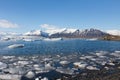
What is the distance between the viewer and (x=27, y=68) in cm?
2419

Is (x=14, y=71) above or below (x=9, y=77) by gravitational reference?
above

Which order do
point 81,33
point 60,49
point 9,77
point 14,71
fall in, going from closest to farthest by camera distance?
point 9,77 → point 14,71 → point 60,49 → point 81,33

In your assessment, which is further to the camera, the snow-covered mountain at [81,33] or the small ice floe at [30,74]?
the snow-covered mountain at [81,33]

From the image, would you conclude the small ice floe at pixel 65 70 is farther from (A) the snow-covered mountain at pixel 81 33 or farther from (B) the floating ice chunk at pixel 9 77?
(A) the snow-covered mountain at pixel 81 33

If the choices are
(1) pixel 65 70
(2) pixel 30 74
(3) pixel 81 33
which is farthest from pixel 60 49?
(3) pixel 81 33

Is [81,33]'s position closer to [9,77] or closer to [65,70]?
[65,70]

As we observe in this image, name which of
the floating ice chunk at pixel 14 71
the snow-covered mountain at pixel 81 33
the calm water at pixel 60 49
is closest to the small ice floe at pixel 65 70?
the floating ice chunk at pixel 14 71

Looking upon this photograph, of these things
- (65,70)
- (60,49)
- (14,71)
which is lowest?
(65,70)

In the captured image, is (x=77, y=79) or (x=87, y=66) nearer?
(x=77, y=79)

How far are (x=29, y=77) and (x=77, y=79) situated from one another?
4235mm

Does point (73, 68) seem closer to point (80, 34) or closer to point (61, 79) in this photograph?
point (61, 79)

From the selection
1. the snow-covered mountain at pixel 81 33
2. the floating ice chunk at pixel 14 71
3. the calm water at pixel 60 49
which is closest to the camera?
the floating ice chunk at pixel 14 71

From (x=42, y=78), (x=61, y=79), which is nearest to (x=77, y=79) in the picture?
(x=61, y=79)

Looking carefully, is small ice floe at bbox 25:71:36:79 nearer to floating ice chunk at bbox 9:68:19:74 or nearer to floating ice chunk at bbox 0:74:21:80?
floating ice chunk at bbox 0:74:21:80
